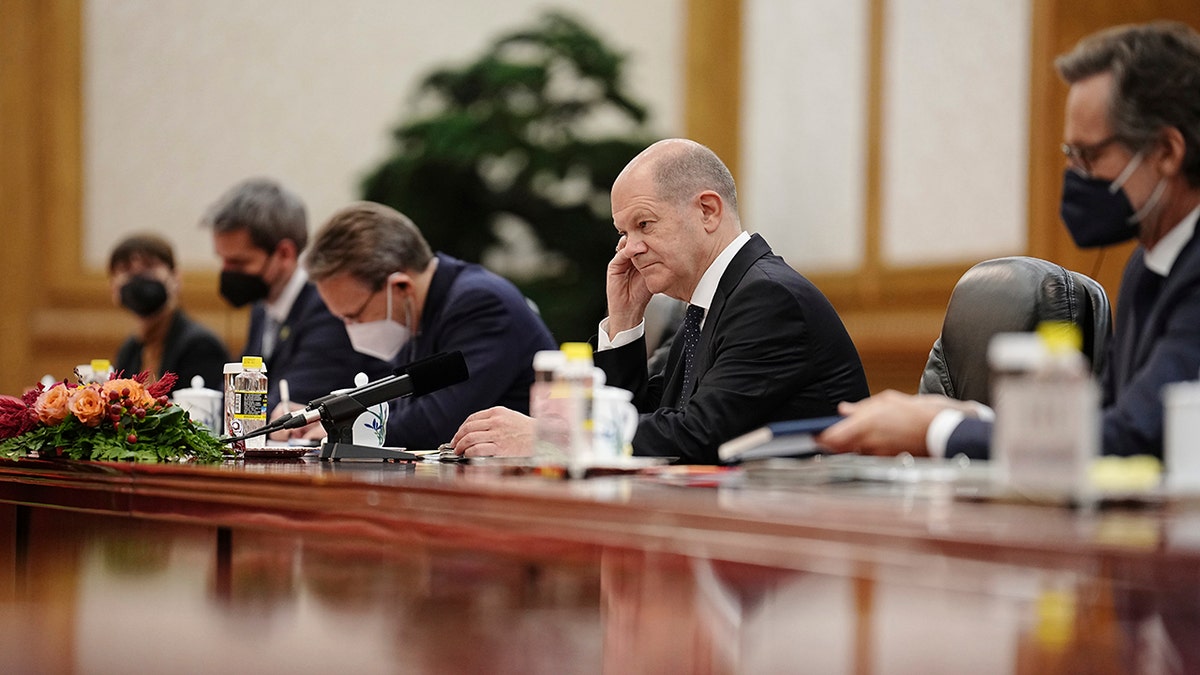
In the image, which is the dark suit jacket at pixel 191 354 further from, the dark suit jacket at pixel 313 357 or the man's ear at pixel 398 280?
the man's ear at pixel 398 280

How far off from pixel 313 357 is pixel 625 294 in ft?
4.67

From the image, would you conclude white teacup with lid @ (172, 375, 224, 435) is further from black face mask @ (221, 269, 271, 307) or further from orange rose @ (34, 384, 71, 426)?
black face mask @ (221, 269, 271, 307)

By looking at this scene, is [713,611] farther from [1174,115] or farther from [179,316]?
[179,316]

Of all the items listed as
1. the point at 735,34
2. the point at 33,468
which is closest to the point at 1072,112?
the point at 33,468

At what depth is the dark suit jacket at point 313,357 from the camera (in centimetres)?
416

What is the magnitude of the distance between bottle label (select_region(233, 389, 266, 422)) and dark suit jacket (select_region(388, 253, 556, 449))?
48cm

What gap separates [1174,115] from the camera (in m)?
1.92

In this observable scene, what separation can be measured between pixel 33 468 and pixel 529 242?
319 centimetres

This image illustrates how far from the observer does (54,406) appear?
271cm

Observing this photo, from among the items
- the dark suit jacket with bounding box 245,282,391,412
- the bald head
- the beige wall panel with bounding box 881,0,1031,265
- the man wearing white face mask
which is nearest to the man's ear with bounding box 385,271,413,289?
the man wearing white face mask

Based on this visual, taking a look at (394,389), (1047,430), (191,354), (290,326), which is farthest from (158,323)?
(1047,430)

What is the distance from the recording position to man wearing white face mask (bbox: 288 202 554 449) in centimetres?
363

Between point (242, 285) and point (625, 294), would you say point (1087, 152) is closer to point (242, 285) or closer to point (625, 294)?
point (625, 294)

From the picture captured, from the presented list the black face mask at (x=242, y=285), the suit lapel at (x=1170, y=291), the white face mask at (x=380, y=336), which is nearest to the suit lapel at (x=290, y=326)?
the black face mask at (x=242, y=285)
